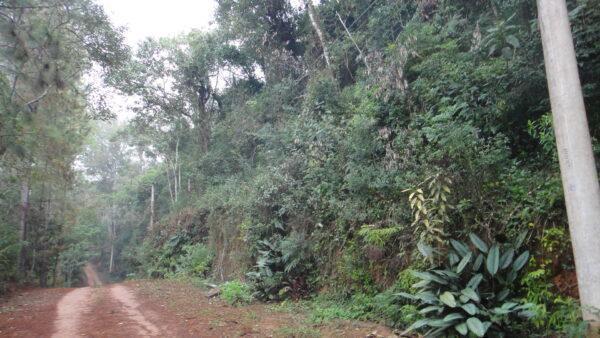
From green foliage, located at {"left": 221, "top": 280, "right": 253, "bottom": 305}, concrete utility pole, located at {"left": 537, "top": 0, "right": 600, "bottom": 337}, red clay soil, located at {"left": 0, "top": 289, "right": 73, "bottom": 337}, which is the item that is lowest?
red clay soil, located at {"left": 0, "top": 289, "right": 73, "bottom": 337}

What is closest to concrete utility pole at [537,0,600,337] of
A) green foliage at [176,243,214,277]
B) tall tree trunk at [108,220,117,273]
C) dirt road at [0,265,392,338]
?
dirt road at [0,265,392,338]

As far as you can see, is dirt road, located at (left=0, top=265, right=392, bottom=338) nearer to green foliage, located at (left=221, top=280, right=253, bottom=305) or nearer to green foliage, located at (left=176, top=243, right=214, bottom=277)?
green foliage, located at (left=221, top=280, right=253, bottom=305)

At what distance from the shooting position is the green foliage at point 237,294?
9.16 m

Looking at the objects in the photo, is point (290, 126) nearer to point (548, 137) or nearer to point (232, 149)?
point (232, 149)

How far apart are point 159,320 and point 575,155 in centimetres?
723

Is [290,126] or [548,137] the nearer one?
[548,137]

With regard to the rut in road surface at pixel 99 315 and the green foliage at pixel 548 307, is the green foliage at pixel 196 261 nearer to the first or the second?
the rut in road surface at pixel 99 315

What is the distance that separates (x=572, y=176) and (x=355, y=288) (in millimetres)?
4454

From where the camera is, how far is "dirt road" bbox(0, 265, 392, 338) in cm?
628

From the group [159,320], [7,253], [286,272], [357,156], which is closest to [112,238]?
[7,253]

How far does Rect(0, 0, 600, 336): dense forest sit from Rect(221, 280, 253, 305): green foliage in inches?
4.7

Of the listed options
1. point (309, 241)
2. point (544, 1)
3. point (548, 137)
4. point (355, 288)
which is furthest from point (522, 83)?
point (309, 241)


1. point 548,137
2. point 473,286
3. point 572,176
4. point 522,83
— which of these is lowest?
point 473,286

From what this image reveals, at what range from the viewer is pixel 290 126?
13164 mm
